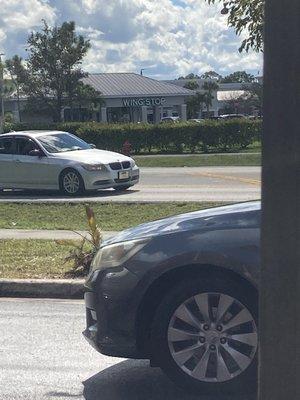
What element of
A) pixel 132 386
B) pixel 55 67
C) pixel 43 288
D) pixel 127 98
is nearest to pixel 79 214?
pixel 43 288

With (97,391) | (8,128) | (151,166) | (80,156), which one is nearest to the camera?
(97,391)

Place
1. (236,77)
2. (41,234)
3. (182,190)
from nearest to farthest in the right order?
(41,234)
(182,190)
(236,77)

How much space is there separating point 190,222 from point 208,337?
77 centimetres

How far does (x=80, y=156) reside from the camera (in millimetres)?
17109

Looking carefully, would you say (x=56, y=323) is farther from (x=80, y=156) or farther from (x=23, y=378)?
(x=80, y=156)

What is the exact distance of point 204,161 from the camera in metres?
26.8

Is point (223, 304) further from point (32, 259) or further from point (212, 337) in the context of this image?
point (32, 259)

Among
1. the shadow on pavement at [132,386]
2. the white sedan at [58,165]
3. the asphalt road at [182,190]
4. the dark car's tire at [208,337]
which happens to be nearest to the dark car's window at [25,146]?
the white sedan at [58,165]

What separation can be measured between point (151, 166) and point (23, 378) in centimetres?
2118

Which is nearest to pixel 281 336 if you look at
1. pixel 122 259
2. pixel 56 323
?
pixel 122 259

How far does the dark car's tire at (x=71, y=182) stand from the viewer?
16.8m

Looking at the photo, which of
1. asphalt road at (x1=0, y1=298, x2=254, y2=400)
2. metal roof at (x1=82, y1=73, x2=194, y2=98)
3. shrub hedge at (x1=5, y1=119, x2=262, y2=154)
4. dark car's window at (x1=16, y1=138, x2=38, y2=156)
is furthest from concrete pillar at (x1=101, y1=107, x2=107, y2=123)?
asphalt road at (x1=0, y1=298, x2=254, y2=400)

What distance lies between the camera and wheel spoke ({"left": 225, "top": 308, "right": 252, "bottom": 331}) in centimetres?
455

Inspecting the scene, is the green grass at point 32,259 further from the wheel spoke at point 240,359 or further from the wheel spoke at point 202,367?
the wheel spoke at point 240,359
